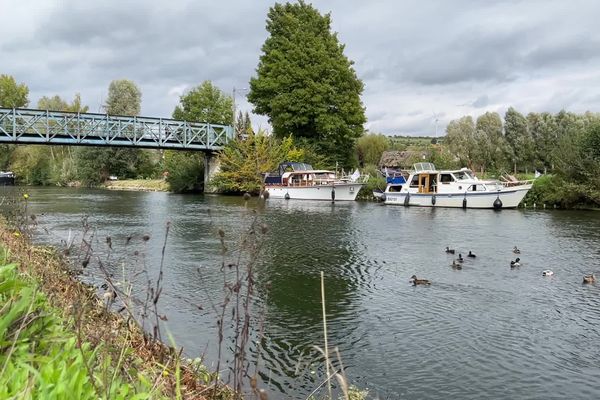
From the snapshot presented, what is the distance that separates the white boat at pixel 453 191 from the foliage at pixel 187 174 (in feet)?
90.4

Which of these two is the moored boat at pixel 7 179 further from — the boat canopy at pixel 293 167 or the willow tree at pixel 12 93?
the boat canopy at pixel 293 167

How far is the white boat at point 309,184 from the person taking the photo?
43438mm

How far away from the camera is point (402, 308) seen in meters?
10.4

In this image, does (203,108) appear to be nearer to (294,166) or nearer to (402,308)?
(294,166)

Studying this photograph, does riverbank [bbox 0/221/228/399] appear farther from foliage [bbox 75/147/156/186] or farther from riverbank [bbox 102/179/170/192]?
foliage [bbox 75/147/156/186]

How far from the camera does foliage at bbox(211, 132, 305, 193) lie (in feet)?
160

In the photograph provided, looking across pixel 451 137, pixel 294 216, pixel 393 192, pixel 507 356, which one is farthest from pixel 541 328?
pixel 451 137

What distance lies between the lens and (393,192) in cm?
4022

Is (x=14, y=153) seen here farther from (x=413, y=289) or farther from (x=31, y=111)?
(x=413, y=289)

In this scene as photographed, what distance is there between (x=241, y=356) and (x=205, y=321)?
5.55 m

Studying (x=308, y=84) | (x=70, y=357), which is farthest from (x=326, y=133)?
(x=70, y=357)

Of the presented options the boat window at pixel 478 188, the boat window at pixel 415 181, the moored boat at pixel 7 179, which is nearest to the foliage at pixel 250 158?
the boat window at pixel 415 181

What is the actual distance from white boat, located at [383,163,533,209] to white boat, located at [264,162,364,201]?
11.9 feet

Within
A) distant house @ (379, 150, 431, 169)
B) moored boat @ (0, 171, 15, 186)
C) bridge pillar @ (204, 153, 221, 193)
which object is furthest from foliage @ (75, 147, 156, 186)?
distant house @ (379, 150, 431, 169)
